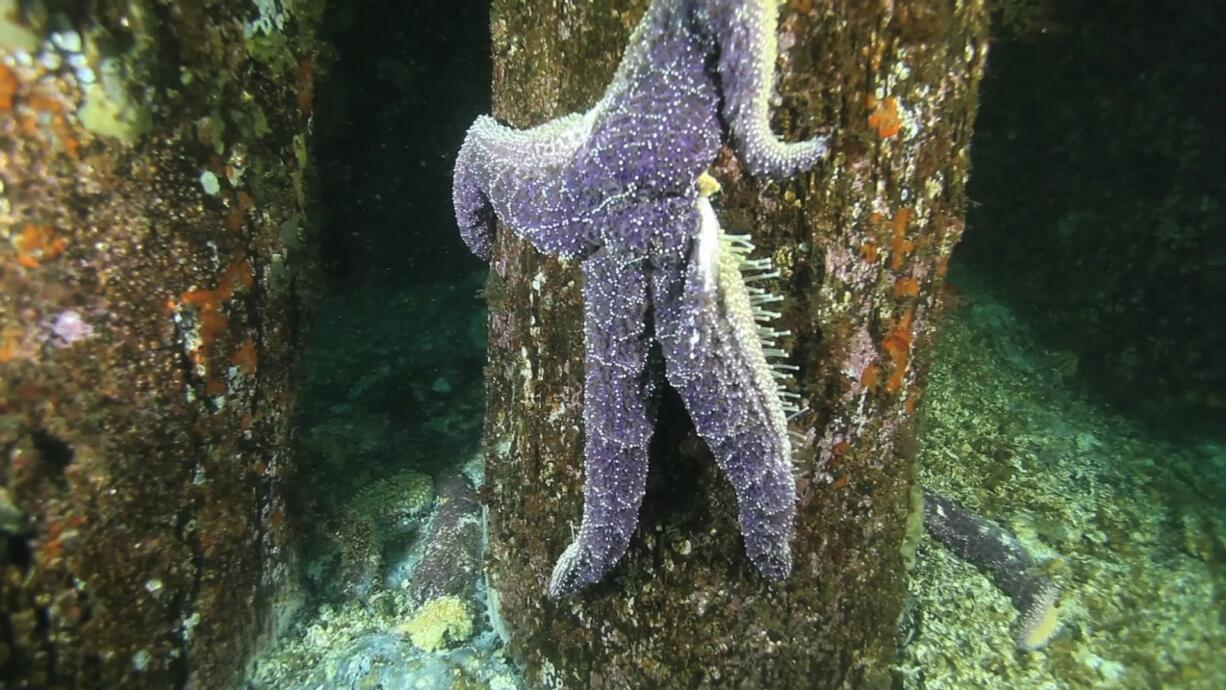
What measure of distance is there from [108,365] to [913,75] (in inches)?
133

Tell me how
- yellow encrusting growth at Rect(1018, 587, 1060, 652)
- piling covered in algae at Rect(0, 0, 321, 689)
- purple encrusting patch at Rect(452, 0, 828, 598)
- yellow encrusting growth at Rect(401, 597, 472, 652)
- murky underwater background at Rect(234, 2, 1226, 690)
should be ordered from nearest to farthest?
purple encrusting patch at Rect(452, 0, 828, 598) → piling covered in algae at Rect(0, 0, 321, 689) → yellow encrusting growth at Rect(401, 597, 472, 652) → yellow encrusting growth at Rect(1018, 587, 1060, 652) → murky underwater background at Rect(234, 2, 1226, 690)

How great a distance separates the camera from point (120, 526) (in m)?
2.74

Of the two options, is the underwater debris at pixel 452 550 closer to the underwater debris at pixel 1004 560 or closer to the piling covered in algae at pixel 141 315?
the piling covered in algae at pixel 141 315

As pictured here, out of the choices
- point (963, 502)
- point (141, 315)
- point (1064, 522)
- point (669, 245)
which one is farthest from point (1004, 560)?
point (141, 315)

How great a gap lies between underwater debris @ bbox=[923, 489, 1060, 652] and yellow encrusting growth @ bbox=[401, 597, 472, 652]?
336cm

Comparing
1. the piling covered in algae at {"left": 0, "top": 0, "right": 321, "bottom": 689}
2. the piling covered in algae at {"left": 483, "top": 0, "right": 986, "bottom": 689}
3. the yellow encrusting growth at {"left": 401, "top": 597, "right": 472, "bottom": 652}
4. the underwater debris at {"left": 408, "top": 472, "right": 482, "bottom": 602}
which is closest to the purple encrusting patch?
the piling covered in algae at {"left": 483, "top": 0, "right": 986, "bottom": 689}

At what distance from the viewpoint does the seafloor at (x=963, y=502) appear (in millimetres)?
3885

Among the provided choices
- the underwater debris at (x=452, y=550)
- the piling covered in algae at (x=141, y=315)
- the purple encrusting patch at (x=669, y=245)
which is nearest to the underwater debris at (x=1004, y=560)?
the purple encrusting patch at (x=669, y=245)

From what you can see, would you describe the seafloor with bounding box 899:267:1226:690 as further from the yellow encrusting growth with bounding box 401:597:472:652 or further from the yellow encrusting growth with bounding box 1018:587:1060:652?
the yellow encrusting growth with bounding box 401:597:472:652

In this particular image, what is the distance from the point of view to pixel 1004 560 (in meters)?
4.23

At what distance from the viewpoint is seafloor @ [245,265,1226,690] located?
388 centimetres

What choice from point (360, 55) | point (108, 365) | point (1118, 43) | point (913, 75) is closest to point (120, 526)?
point (108, 365)

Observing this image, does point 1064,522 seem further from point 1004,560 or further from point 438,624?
point 438,624

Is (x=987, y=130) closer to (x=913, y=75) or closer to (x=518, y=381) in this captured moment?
(x=913, y=75)
